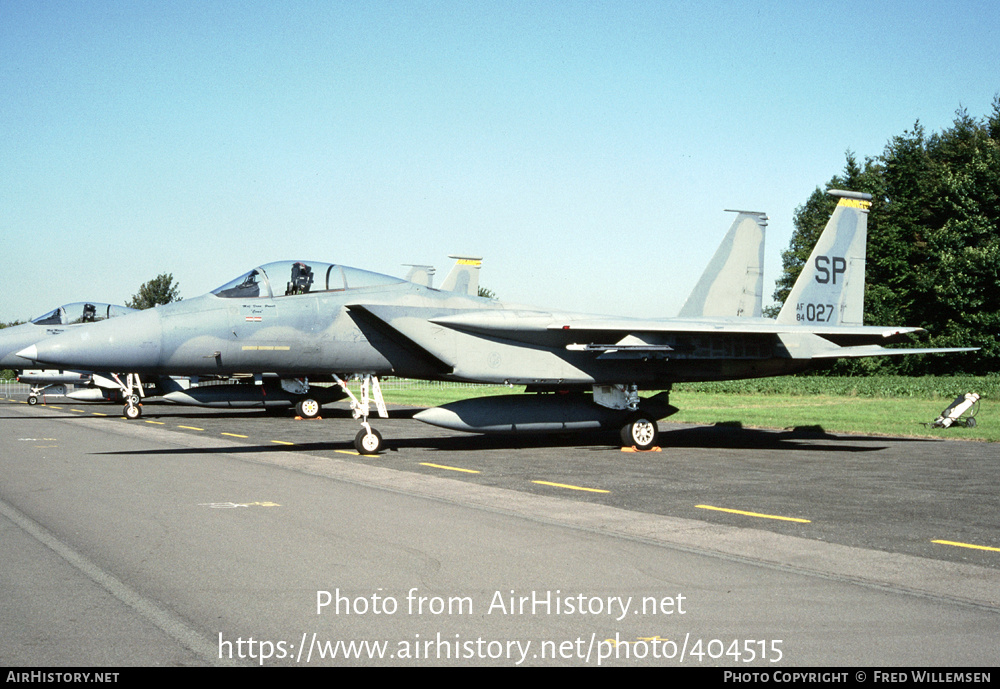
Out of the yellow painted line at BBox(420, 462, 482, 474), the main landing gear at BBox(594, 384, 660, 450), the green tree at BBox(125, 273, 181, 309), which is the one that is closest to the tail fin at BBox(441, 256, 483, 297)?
the main landing gear at BBox(594, 384, 660, 450)

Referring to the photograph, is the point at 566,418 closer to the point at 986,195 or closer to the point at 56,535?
the point at 56,535

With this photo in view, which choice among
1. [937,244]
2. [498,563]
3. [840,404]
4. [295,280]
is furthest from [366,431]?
[937,244]

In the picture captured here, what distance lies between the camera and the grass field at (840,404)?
67.2 ft

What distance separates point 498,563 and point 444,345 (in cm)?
826

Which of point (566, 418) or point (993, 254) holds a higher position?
point (993, 254)

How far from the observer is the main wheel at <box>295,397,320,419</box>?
82.4ft

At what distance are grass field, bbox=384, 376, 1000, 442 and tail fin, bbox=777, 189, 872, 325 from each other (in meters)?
3.49

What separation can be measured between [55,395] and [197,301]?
97.3 feet

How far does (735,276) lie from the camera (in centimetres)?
1812

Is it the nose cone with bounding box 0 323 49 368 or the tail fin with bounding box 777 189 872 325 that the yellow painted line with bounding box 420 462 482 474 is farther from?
the nose cone with bounding box 0 323 49 368

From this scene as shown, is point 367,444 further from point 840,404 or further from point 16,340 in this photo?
point 840,404

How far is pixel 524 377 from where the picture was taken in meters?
14.7
